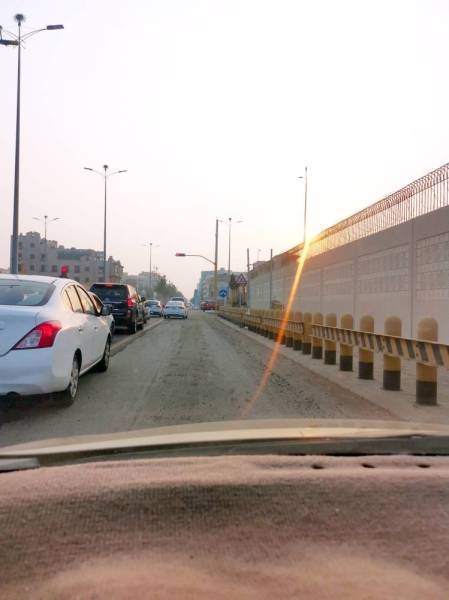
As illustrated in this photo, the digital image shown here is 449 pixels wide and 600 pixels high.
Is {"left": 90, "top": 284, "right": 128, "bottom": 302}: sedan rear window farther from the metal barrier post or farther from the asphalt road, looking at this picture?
the asphalt road

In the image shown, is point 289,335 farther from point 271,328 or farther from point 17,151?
point 17,151

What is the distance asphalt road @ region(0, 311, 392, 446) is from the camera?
665 centimetres

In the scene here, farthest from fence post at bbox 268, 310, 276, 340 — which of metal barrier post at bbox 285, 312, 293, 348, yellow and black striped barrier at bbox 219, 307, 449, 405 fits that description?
yellow and black striped barrier at bbox 219, 307, 449, 405

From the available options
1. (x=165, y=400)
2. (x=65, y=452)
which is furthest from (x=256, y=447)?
(x=165, y=400)

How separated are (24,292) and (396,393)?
5.75 metres

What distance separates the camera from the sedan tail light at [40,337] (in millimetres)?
6461

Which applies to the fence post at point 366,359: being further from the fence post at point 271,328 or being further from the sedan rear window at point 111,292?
the sedan rear window at point 111,292

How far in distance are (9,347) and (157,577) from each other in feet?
16.1

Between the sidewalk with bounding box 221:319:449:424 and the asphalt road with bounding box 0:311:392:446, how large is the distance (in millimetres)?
263

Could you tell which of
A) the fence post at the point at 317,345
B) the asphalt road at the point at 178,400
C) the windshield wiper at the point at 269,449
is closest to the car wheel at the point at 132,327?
the asphalt road at the point at 178,400

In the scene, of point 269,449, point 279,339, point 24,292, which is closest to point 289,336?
point 279,339

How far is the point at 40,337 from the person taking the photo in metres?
6.58

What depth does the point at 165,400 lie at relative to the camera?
26.4ft

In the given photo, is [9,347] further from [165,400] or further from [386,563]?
[386,563]
